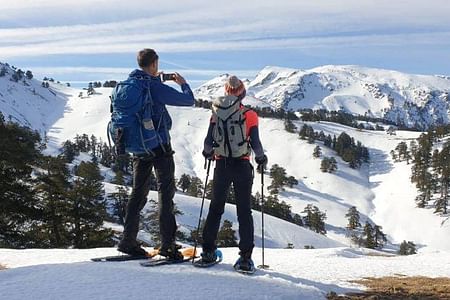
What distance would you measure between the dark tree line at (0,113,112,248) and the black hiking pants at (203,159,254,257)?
1762 cm

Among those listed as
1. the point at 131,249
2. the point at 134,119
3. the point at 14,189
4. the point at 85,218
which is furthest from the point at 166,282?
the point at 85,218

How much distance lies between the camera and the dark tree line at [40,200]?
2417 cm

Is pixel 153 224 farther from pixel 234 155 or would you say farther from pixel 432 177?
pixel 432 177

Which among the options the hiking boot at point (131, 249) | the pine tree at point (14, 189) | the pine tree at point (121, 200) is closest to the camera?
the hiking boot at point (131, 249)

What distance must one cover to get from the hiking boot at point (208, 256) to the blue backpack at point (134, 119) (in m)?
1.92

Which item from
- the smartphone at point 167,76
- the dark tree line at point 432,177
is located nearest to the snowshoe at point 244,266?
the smartphone at point 167,76

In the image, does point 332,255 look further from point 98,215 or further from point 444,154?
point 444,154

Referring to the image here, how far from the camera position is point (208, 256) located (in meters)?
8.76

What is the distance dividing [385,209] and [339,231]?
1363 inches

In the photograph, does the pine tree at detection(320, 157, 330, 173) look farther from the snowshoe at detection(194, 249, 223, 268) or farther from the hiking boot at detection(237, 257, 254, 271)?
the hiking boot at detection(237, 257, 254, 271)

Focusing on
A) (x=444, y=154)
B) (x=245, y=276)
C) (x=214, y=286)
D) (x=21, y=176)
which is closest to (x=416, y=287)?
(x=245, y=276)

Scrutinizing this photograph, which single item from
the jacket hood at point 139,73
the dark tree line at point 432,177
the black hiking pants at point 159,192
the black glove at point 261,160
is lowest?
the black hiking pants at point 159,192

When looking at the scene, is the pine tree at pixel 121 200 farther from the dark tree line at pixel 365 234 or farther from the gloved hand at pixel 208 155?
the dark tree line at pixel 365 234

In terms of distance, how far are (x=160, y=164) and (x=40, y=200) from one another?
837 inches
